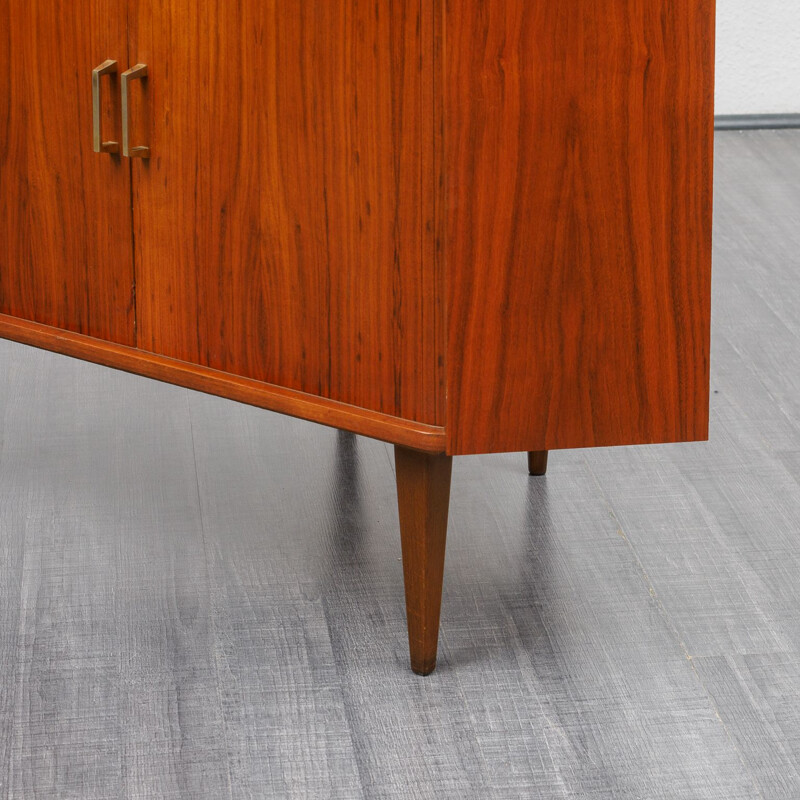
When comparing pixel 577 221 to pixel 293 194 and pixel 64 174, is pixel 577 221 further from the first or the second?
pixel 64 174

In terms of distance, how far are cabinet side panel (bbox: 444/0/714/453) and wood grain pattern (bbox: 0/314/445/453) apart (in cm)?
5

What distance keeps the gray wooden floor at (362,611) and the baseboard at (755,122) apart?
1802 millimetres

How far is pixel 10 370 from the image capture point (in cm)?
222

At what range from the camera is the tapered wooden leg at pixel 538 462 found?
1890mm

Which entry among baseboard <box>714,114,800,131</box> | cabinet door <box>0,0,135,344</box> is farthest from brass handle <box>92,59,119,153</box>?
baseboard <box>714,114,800,131</box>

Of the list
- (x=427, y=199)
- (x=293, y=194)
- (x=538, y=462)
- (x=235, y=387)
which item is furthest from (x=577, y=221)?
(x=538, y=462)

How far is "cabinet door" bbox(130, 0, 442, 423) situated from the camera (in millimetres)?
1254

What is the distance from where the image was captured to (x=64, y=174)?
1.51 meters

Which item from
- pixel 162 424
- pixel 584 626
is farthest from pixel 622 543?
pixel 162 424

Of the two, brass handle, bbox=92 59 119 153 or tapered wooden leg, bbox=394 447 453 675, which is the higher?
brass handle, bbox=92 59 119 153

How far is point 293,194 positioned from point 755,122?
Result: 9.23ft

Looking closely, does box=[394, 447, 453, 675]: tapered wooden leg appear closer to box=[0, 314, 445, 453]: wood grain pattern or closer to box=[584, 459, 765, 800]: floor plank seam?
box=[0, 314, 445, 453]: wood grain pattern

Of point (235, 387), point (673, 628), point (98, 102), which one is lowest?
point (673, 628)

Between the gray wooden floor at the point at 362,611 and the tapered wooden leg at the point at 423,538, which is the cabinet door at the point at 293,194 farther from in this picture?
the gray wooden floor at the point at 362,611
